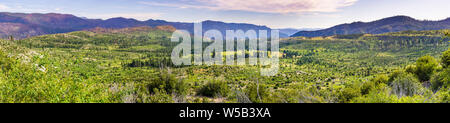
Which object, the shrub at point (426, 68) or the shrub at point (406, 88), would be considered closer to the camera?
the shrub at point (406, 88)

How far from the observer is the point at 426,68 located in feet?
98.7

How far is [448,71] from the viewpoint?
1670cm

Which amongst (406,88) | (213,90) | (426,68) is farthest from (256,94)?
(426,68)

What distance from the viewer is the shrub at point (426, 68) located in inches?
1171

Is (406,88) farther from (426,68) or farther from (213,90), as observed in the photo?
(213,90)

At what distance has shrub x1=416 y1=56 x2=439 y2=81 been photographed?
1171 inches

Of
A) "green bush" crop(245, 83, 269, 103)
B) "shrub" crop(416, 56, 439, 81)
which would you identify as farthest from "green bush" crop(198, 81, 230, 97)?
"shrub" crop(416, 56, 439, 81)

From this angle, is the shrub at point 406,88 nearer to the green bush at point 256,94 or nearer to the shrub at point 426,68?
the green bush at point 256,94

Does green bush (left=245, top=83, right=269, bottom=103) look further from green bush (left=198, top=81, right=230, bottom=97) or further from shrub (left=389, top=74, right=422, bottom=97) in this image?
shrub (left=389, top=74, right=422, bottom=97)

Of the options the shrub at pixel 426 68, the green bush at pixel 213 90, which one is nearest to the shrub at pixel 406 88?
the shrub at pixel 426 68
